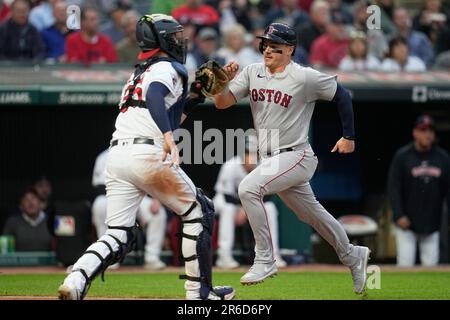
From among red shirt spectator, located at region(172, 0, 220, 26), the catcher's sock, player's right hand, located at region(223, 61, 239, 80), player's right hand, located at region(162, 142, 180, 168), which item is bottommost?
the catcher's sock

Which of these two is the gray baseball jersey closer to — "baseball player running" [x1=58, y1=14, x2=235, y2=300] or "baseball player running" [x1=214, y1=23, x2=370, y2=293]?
"baseball player running" [x1=214, y1=23, x2=370, y2=293]

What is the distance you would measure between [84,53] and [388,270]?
13.6 ft

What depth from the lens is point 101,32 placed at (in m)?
13.8

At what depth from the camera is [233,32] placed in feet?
42.7

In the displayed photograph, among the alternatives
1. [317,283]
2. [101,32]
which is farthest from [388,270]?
[101,32]

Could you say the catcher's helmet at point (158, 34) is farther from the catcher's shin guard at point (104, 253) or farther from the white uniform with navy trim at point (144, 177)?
the catcher's shin guard at point (104, 253)

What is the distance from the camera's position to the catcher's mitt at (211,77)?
7.36 m

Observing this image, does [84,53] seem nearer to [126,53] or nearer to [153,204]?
[126,53]

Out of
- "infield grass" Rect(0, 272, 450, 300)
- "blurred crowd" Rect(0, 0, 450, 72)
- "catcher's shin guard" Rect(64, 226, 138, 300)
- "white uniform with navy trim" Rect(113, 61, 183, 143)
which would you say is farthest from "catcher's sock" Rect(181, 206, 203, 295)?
"blurred crowd" Rect(0, 0, 450, 72)

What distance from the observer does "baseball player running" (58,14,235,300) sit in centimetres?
660

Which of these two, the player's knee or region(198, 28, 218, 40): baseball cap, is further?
region(198, 28, 218, 40): baseball cap

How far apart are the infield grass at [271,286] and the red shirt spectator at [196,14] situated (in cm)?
397

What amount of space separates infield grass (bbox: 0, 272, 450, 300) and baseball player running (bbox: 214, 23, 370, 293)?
1.34 ft

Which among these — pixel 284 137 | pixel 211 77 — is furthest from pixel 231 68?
pixel 284 137
